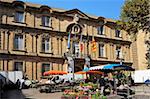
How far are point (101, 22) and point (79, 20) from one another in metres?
4.45

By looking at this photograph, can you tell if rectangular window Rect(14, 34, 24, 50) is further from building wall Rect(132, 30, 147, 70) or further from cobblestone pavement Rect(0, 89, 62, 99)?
building wall Rect(132, 30, 147, 70)

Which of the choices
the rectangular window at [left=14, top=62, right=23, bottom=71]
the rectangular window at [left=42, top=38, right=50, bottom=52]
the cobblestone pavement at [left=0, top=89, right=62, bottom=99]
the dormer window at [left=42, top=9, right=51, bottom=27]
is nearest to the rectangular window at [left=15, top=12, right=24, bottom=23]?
the dormer window at [left=42, top=9, right=51, bottom=27]

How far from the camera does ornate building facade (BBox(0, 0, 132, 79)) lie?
127 feet

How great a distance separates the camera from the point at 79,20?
45844 millimetres

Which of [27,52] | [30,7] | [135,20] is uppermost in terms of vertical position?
[30,7]

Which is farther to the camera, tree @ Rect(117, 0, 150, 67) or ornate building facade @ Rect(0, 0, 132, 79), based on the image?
ornate building facade @ Rect(0, 0, 132, 79)

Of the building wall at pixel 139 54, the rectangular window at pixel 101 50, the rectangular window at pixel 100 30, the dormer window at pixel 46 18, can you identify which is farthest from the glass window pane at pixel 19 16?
the building wall at pixel 139 54

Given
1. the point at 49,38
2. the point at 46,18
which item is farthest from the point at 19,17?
the point at 49,38

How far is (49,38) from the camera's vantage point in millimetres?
42281

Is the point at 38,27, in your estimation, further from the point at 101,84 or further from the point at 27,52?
the point at 101,84

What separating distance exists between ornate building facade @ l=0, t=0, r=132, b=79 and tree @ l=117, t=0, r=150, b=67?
14.1 m

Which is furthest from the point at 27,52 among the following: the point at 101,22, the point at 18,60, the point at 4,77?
the point at 101,22

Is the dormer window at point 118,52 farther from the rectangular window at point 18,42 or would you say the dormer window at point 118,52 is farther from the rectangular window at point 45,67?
the rectangular window at point 18,42

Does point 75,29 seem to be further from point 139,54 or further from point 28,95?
point 28,95
